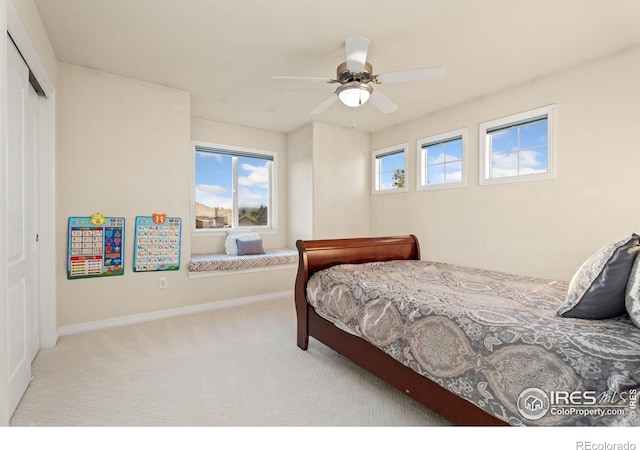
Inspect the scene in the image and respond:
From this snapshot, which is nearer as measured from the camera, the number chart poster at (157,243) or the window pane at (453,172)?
the number chart poster at (157,243)

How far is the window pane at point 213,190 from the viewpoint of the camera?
4.55 m

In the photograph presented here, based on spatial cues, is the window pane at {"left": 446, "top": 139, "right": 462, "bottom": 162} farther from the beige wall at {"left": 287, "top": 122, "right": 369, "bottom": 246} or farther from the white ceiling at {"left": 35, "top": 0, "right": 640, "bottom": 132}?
the beige wall at {"left": 287, "top": 122, "right": 369, "bottom": 246}

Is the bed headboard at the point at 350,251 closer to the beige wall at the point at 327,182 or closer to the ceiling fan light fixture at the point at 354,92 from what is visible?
the ceiling fan light fixture at the point at 354,92

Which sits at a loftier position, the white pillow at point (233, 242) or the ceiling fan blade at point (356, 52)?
the ceiling fan blade at point (356, 52)

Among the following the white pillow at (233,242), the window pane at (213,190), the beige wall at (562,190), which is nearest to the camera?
the beige wall at (562,190)

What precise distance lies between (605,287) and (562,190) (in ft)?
7.42

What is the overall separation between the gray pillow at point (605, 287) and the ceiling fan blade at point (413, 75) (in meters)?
1.56

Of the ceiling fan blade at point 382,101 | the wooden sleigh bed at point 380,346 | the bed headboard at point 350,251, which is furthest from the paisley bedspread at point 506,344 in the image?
the ceiling fan blade at point 382,101

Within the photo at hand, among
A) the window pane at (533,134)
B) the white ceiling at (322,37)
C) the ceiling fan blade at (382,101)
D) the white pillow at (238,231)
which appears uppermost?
the white ceiling at (322,37)

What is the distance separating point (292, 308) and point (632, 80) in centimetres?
398

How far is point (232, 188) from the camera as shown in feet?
15.8

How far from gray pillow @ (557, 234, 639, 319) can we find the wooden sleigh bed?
0.06m

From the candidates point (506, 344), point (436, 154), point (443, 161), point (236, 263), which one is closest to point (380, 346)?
point (506, 344)
